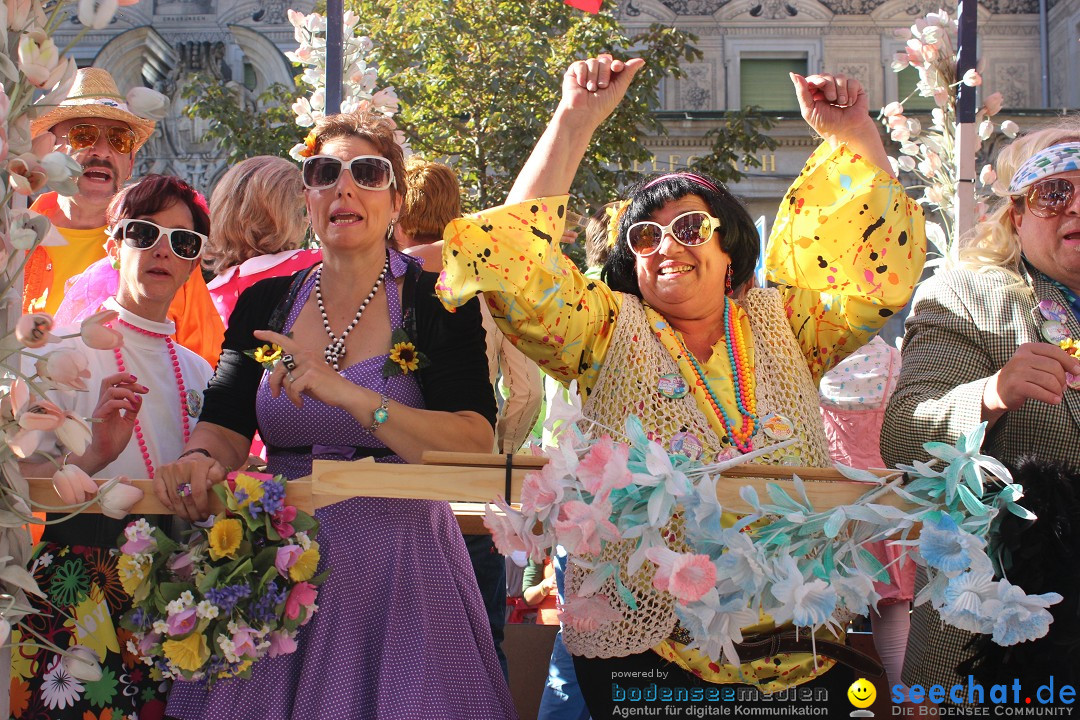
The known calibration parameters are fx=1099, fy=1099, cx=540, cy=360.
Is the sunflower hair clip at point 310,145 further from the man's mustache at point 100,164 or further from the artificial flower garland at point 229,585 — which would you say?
the man's mustache at point 100,164

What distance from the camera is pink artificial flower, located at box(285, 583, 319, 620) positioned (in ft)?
7.14

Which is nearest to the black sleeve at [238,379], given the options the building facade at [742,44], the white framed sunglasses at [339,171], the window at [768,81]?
the white framed sunglasses at [339,171]

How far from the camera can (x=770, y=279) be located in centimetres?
273

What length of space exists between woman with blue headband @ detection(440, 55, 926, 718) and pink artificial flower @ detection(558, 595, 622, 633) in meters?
0.02

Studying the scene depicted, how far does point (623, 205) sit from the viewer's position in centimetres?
271

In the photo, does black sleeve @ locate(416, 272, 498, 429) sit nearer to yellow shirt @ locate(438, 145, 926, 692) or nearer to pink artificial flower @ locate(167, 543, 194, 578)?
yellow shirt @ locate(438, 145, 926, 692)

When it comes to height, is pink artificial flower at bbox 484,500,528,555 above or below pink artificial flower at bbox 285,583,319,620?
above

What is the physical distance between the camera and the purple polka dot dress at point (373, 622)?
2.25 meters

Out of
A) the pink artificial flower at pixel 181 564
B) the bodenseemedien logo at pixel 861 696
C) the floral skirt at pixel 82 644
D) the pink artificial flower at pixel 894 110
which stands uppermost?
the pink artificial flower at pixel 894 110

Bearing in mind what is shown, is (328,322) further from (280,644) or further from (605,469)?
(605,469)

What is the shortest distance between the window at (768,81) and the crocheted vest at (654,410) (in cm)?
1558

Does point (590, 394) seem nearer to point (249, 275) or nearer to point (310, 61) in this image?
point (249, 275)

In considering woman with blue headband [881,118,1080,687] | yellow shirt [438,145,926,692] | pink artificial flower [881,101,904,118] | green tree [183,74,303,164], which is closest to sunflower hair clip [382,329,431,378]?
yellow shirt [438,145,926,692]

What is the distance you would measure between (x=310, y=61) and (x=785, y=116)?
10.5 meters
